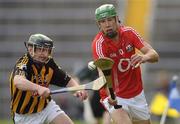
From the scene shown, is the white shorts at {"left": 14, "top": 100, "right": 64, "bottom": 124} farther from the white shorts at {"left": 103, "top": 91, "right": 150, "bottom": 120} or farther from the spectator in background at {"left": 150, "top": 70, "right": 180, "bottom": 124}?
the spectator in background at {"left": 150, "top": 70, "right": 180, "bottom": 124}

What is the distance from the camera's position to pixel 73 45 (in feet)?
74.0

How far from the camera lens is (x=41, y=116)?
983 cm

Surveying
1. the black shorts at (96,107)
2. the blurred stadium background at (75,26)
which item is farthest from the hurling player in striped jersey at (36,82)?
the blurred stadium background at (75,26)

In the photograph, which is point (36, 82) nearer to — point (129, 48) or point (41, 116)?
point (41, 116)

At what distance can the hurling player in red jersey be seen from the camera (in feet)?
31.4

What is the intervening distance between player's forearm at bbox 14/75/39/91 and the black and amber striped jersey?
0.58 ft

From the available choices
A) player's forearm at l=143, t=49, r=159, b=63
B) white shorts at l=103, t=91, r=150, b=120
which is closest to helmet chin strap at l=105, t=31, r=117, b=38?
player's forearm at l=143, t=49, r=159, b=63

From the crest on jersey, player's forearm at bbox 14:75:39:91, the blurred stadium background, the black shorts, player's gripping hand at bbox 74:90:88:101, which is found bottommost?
the blurred stadium background

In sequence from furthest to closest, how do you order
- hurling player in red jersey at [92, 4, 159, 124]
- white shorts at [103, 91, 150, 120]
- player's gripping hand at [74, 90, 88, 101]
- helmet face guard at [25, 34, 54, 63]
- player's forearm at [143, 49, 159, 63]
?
white shorts at [103, 91, 150, 120] < player's gripping hand at [74, 90, 88, 101] < hurling player in red jersey at [92, 4, 159, 124] < helmet face guard at [25, 34, 54, 63] < player's forearm at [143, 49, 159, 63]

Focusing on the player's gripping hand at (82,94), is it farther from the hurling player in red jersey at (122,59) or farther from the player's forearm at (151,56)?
the player's forearm at (151,56)

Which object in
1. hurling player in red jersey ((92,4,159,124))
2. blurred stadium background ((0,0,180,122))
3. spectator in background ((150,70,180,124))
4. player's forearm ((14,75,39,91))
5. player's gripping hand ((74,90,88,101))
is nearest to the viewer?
player's forearm ((14,75,39,91))

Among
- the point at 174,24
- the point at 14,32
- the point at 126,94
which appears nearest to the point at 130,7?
the point at 174,24

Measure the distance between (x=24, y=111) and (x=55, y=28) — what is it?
13008 millimetres

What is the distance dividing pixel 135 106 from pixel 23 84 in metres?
1.56
